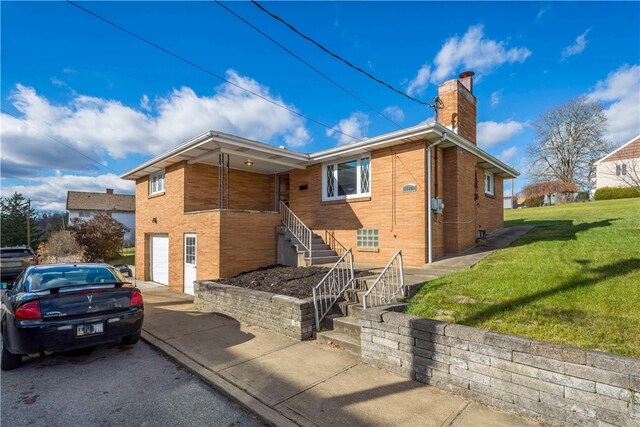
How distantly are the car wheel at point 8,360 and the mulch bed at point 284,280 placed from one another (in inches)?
163

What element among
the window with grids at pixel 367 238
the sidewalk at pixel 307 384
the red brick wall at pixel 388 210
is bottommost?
the sidewalk at pixel 307 384

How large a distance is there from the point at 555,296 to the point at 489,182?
955 cm

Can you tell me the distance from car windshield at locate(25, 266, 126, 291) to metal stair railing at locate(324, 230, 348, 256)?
6.53 metres

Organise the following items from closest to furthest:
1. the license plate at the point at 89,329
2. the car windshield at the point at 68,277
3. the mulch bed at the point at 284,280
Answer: the license plate at the point at 89,329 → the car windshield at the point at 68,277 → the mulch bed at the point at 284,280

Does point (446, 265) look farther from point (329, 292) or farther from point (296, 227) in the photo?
point (296, 227)

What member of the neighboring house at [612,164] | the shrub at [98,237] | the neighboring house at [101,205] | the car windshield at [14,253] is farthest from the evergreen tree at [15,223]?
the neighboring house at [612,164]

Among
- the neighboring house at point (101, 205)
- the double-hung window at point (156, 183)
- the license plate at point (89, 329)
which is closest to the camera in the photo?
the license plate at point (89, 329)

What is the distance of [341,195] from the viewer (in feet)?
34.9

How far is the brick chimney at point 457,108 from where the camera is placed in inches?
419

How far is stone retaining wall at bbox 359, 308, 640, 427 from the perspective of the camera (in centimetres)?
270

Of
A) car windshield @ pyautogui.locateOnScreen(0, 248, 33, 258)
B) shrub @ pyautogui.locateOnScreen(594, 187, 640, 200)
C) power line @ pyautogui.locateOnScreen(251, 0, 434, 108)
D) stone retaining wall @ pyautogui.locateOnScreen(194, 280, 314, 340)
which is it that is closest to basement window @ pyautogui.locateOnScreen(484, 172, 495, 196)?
power line @ pyautogui.locateOnScreen(251, 0, 434, 108)

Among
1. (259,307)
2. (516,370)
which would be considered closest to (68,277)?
(259,307)

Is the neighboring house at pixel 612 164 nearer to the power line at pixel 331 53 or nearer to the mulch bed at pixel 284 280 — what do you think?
the power line at pixel 331 53

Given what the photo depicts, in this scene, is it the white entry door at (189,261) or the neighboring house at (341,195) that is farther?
the white entry door at (189,261)
